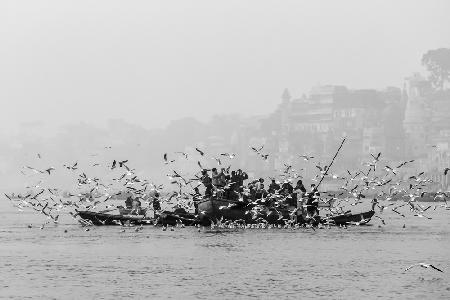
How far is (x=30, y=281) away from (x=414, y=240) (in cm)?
2871

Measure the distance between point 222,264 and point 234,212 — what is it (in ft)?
51.0

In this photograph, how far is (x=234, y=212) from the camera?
60.7m

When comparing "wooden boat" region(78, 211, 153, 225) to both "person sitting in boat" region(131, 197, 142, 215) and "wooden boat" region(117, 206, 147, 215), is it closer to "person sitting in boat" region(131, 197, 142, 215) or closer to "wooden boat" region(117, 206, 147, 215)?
"wooden boat" region(117, 206, 147, 215)

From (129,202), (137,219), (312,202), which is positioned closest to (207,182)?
(312,202)

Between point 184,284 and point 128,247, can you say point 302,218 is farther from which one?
point 184,284

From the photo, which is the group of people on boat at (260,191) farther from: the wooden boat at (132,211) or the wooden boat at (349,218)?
the wooden boat at (132,211)

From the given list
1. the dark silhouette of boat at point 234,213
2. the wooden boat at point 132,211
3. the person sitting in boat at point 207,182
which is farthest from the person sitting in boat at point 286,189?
the wooden boat at point 132,211

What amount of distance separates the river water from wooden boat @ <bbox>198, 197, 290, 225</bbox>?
916 millimetres

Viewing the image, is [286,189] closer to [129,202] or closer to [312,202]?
[312,202]

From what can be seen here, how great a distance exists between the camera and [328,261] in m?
47.5

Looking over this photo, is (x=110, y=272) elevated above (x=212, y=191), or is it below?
below

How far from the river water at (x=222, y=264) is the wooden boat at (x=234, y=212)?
92cm

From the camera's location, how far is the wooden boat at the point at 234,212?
196ft

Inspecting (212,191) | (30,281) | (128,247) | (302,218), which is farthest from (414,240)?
(30,281)
